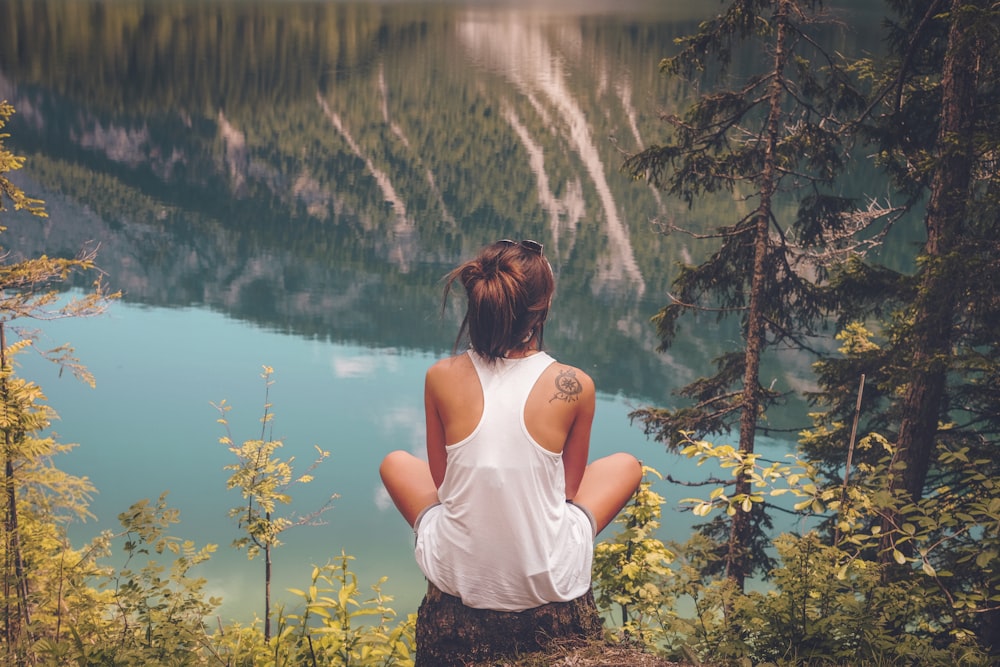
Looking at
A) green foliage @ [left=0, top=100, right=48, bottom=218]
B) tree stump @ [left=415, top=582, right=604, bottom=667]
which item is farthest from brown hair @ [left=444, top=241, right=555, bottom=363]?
green foliage @ [left=0, top=100, right=48, bottom=218]

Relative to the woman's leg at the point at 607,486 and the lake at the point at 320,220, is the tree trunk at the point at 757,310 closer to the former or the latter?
the woman's leg at the point at 607,486

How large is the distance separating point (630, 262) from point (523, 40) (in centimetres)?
6557

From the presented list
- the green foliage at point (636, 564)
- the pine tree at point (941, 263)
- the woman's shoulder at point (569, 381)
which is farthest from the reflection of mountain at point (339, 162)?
the woman's shoulder at point (569, 381)

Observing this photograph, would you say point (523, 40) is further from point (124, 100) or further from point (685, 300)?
point (685, 300)

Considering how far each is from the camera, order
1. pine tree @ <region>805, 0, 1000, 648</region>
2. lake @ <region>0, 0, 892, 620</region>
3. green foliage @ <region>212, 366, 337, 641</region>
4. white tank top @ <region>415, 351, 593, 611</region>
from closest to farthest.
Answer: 1. white tank top @ <region>415, 351, 593, 611</region>
2. green foliage @ <region>212, 366, 337, 641</region>
3. pine tree @ <region>805, 0, 1000, 648</region>
4. lake @ <region>0, 0, 892, 620</region>

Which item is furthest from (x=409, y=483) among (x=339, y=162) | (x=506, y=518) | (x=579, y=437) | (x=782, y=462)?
(x=339, y=162)

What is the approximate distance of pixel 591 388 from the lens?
292cm

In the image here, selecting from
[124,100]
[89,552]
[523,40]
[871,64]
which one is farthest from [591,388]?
[523,40]

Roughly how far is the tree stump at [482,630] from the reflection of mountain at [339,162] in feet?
146

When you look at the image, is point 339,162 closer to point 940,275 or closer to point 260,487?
point 940,275

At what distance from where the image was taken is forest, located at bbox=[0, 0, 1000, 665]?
343cm

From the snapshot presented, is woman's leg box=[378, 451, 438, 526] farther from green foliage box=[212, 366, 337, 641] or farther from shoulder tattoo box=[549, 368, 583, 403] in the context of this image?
green foliage box=[212, 366, 337, 641]

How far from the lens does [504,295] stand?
2863 mm

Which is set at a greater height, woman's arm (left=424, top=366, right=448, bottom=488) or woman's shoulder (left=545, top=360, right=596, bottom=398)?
woman's shoulder (left=545, top=360, right=596, bottom=398)
